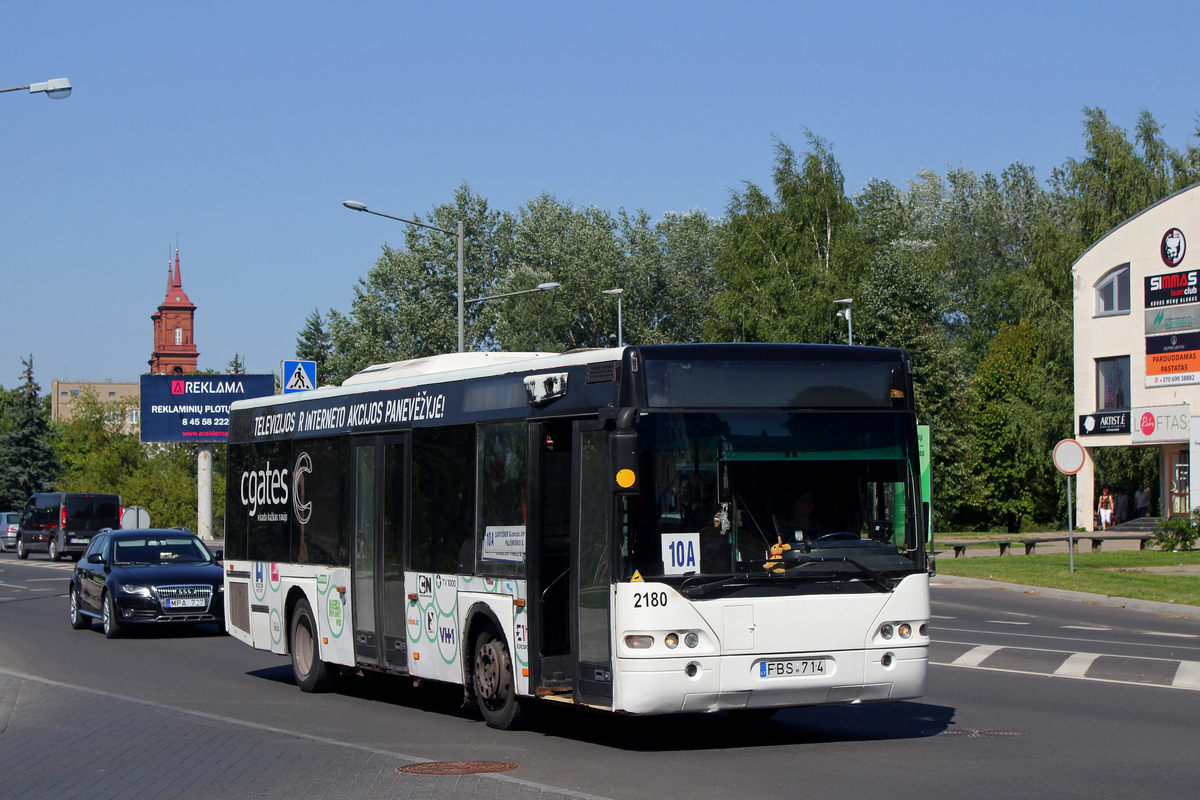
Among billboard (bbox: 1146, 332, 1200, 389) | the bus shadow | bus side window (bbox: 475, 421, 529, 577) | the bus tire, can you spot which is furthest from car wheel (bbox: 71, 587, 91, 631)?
billboard (bbox: 1146, 332, 1200, 389)

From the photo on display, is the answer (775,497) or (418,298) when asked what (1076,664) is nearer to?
(775,497)

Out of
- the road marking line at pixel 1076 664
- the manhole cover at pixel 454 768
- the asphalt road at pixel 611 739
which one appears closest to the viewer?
the asphalt road at pixel 611 739

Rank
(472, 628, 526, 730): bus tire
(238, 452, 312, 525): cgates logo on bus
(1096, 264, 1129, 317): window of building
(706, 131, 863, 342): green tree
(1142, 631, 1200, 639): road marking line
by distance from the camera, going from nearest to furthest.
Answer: (472, 628, 526, 730): bus tire
(238, 452, 312, 525): cgates logo on bus
(1142, 631, 1200, 639): road marking line
(1096, 264, 1129, 317): window of building
(706, 131, 863, 342): green tree

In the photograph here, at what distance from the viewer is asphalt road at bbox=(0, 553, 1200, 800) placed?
8328 millimetres

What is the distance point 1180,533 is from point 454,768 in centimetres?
3221

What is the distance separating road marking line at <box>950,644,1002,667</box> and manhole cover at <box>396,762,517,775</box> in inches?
298

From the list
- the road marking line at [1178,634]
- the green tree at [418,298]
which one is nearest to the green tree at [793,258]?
the green tree at [418,298]

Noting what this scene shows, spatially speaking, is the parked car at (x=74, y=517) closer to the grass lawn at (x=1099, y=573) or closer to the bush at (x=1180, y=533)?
Answer: the grass lawn at (x=1099, y=573)

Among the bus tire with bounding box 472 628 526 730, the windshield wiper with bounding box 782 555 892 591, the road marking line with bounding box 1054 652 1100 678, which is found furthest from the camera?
the road marking line with bounding box 1054 652 1100 678

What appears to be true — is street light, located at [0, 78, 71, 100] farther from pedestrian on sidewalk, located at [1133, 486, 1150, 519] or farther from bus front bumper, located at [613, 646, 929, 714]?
pedestrian on sidewalk, located at [1133, 486, 1150, 519]

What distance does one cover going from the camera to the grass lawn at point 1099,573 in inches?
1028

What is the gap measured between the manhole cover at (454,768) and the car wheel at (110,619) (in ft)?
41.4

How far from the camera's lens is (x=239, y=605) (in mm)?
15773

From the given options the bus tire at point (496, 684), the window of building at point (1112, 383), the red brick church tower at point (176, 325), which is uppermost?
the red brick church tower at point (176, 325)
